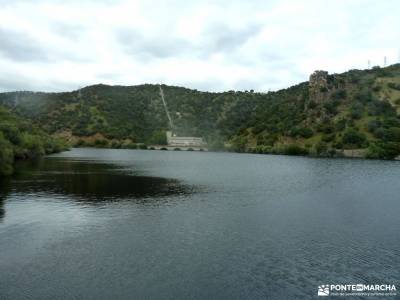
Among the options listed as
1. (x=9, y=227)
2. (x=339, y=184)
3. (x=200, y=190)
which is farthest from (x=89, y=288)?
(x=339, y=184)

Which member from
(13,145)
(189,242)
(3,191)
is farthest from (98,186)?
(13,145)

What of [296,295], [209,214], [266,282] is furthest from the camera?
[209,214]

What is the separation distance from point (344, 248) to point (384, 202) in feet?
95.8

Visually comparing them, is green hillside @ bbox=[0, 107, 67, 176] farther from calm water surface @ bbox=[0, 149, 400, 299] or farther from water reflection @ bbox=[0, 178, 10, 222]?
calm water surface @ bbox=[0, 149, 400, 299]

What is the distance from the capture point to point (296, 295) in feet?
82.6

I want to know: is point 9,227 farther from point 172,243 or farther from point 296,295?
point 296,295

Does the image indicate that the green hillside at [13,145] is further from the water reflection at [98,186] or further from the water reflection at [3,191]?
the water reflection at [3,191]

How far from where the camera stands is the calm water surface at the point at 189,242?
26.5m

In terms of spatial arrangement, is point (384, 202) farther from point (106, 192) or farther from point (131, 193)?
point (106, 192)

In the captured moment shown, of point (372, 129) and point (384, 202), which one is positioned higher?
point (372, 129)

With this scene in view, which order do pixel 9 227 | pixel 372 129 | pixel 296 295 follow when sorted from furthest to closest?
1. pixel 372 129
2. pixel 9 227
3. pixel 296 295

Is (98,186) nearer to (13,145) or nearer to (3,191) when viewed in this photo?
(3,191)

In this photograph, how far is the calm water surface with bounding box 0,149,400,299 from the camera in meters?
26.5

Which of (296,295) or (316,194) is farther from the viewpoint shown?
(316,194)
